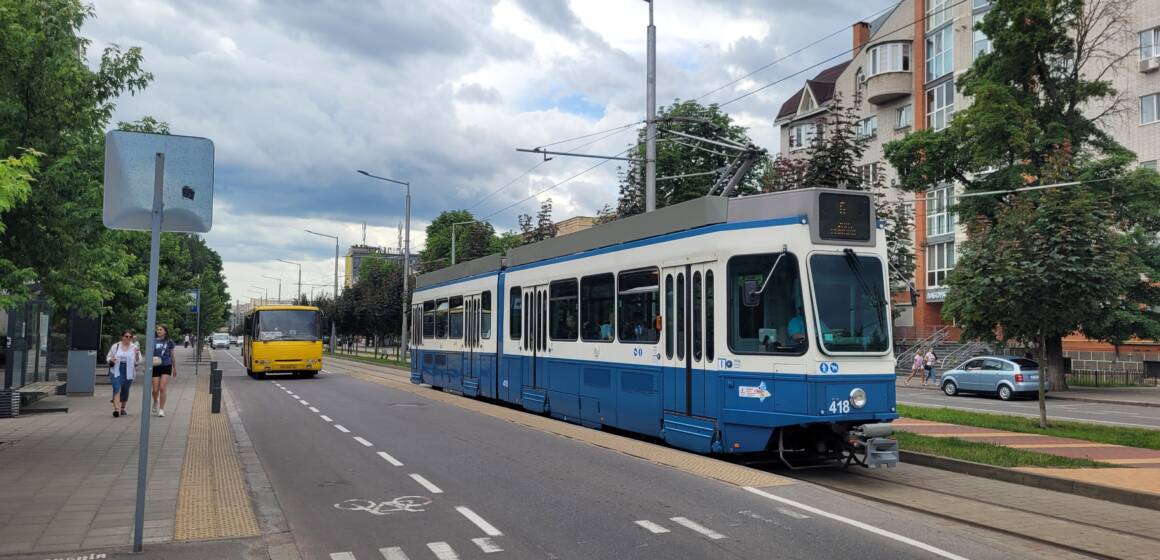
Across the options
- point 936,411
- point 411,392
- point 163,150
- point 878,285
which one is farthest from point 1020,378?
point 163,150

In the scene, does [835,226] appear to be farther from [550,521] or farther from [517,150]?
[517,150]

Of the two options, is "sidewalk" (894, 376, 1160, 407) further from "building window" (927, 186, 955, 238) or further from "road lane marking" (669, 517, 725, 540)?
"road lane marking" (669, 517, 725, 540)

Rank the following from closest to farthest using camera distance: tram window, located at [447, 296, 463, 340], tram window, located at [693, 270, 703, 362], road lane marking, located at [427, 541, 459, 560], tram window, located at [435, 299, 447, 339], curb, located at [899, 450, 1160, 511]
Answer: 1. road lane marking, located at [427, 541, 459, 560]
2. curb, located at [899, 450, 1160, 511]
3. tram window, located at [693, 270, 703, 362]
4. tram window, located at [447, 296, 463, 340]
5. tram window, located at [435, 299, 447, 339]

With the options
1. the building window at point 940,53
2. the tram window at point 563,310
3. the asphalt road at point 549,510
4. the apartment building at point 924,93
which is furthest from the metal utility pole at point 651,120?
the building window at point 940,53

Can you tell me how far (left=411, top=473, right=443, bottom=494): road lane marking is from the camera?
9.60 meters

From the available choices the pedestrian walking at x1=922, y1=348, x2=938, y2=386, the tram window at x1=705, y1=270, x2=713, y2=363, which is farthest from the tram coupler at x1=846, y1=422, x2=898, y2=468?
the pedestrian walking at x1=922, y1=348, x2=938, y2=386

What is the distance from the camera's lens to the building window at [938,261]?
163ft

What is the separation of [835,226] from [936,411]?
11.5m

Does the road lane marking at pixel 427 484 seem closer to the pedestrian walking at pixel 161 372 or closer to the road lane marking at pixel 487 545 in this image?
the road lane marking at pixel 487 545

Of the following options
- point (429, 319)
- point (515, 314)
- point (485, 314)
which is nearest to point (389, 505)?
point (515, 314)

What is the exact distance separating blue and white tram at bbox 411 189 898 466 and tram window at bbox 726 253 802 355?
1cm

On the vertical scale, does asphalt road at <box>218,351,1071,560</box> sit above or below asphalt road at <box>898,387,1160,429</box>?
above

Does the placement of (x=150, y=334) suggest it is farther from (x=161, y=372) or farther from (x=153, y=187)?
(x=161, y=372)

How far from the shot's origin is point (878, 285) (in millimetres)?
10891
